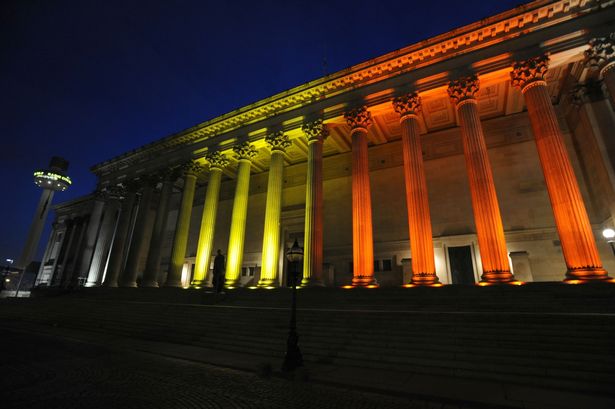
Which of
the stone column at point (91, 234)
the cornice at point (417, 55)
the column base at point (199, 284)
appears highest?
the cornice at point (417, 55)

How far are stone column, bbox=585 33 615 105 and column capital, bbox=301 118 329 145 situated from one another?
13153 mm

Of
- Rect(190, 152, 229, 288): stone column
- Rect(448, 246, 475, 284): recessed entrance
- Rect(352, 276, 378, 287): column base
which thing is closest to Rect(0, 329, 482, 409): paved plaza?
Rect(352, 276, 378, 287): column base

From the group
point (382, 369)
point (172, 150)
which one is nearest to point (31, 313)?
point (172, 150)

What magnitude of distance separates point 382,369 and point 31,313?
1947cm

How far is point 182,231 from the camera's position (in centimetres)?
2158

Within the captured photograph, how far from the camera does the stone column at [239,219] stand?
59.7 feet

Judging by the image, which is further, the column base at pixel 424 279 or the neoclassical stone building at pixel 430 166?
the neoclassical stone building at pixel 430 166

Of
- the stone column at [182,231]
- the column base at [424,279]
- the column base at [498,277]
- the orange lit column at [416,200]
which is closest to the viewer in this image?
the column base at [498,277]

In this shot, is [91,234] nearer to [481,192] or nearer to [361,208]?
[361,208]

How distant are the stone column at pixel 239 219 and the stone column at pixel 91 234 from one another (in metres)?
17.1

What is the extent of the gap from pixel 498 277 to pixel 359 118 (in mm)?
10801

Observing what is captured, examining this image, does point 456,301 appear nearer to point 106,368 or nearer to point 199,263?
point 106,368

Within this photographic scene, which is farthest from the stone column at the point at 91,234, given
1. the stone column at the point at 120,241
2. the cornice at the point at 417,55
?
the cornice at the point at 417,55

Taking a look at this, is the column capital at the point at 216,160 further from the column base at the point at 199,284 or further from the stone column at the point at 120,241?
the stone column at the point at 120,241
